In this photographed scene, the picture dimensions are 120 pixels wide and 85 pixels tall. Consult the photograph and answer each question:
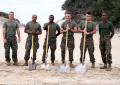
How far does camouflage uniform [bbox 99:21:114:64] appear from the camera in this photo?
1697 cm

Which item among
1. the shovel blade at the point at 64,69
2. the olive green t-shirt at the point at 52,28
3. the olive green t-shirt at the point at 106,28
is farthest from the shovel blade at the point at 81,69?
the olive green t-shirt at the point at 52,28

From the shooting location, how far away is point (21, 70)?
16266 millimetres

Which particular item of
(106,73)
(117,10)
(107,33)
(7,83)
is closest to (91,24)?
(107,33)

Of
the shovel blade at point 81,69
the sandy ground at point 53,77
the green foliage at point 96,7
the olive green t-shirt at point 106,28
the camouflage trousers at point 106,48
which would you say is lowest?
the sandy ground at point 53,77

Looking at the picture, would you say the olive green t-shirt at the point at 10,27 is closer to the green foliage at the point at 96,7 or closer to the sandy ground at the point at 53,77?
the sandy ground at the point at 53,77

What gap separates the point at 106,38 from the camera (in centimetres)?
1705

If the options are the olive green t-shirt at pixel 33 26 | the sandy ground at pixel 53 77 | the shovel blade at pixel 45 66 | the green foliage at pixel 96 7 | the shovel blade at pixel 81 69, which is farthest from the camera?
the green foliage at pixel 96 7

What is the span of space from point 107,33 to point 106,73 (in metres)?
1.58

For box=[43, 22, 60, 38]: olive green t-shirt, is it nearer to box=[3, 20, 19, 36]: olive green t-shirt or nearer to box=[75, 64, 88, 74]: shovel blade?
box=[3, 20, 19, 36]: olive green t-shirt

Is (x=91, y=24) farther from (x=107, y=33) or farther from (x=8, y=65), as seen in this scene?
(x=8, y=65)

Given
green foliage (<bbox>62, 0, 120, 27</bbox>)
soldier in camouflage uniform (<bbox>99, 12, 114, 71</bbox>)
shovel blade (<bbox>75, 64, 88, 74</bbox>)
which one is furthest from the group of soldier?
green foliage (<bbox>62, 0, 120, 27</bbox>)

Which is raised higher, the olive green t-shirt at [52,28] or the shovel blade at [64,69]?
the olive green t-shirt at [52,28]

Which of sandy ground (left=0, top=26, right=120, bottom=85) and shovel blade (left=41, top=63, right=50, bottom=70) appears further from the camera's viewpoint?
shovel blade (left=41, top=63, right=50, bottom=70)

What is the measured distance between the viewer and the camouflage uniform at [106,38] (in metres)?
17.0
